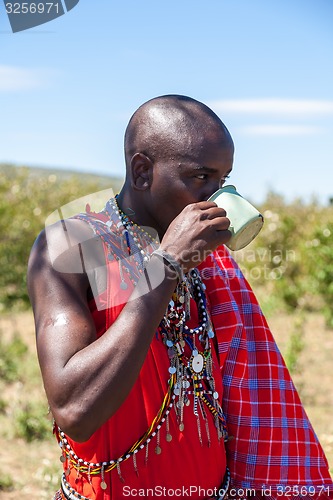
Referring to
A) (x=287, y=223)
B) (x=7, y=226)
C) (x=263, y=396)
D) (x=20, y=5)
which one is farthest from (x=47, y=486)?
(x=287, y=223)

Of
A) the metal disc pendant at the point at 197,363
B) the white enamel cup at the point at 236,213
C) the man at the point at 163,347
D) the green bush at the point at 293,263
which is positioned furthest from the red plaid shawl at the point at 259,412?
the green bush at the point at 293,263

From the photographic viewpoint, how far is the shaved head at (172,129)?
1.72 m

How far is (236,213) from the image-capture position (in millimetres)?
1639

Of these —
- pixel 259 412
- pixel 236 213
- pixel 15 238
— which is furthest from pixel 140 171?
pixel 15 238

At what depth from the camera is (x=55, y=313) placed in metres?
1.46

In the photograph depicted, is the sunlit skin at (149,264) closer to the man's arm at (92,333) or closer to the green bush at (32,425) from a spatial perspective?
the man's arm at (92,333)

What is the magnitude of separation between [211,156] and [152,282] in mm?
431

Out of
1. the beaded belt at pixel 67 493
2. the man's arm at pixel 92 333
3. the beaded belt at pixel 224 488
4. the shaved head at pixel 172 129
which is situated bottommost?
the beaded belt at pixel 224 488

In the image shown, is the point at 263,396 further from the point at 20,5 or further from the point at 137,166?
the point at 20,5

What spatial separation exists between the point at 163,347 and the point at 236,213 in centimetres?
42

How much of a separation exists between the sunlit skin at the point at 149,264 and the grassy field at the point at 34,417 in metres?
2.45

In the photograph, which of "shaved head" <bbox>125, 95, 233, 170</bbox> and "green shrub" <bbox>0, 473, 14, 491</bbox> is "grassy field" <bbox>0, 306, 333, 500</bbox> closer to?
"green shrub" <bbox>0, 473, 14, 491</bbox>

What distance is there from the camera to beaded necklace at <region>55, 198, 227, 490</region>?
1.62 metres

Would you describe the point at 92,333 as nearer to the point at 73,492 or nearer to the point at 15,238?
the point at 73,492
